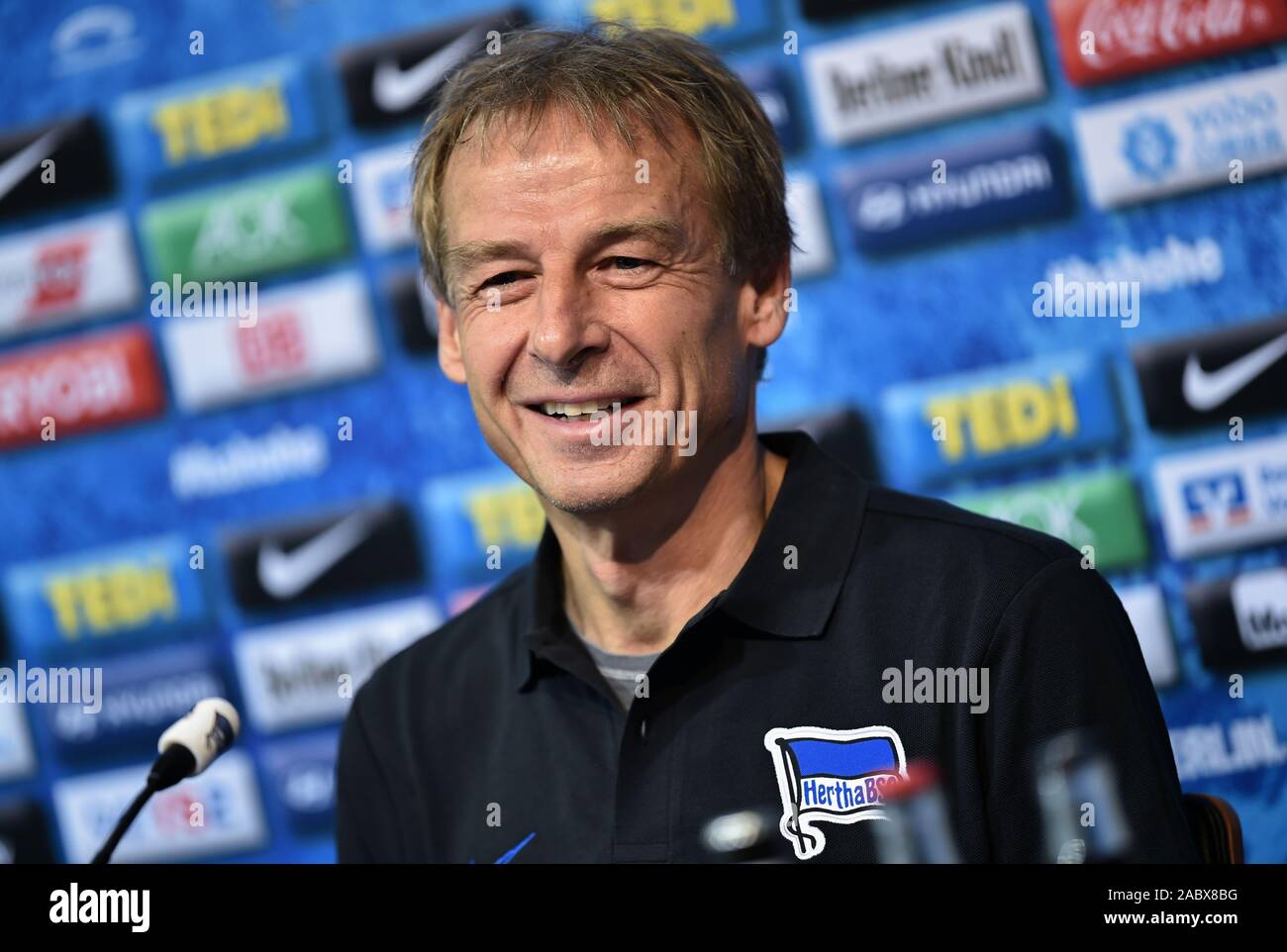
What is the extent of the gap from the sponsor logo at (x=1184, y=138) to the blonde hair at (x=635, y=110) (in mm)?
1339

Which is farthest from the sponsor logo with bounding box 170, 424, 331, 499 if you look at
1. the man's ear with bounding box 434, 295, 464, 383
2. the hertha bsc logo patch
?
the hertha bsc logo patch

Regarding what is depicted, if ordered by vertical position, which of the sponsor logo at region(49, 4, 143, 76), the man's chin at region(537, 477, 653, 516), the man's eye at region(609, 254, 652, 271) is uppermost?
the sponsor logo at region(49, 4, 143, 76)

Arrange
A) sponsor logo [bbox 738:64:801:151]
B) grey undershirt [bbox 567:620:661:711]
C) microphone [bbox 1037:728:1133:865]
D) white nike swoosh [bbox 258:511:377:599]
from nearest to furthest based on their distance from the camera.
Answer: microphone [bbox 1037:728:1133:865], grey undershirt [bbox 567:620:661:711], sponsor logo [bbox 738:64:801:151], white nike swoosh [bbox 258:511:377:599]

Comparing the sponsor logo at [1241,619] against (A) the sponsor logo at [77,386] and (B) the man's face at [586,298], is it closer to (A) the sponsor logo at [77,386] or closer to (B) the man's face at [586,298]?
(B) the man's face at [586,298]

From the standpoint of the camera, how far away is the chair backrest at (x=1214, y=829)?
1.33m

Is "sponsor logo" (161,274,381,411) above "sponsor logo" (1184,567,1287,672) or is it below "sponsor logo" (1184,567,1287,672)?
above

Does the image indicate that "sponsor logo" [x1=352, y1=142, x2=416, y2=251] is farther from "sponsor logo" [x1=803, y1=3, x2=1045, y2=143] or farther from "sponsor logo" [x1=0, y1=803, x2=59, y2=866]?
"sponsor logo" [x1=0, y1=803, x2=59, y2=866]

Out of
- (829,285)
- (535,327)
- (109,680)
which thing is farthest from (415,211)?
(109,680)

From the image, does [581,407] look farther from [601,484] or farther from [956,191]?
[956,191]

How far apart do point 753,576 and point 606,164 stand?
0.44m

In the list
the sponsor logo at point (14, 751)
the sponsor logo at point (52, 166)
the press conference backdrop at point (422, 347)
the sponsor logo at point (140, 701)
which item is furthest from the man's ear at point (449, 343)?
the sponsor logo at point (14, 751)

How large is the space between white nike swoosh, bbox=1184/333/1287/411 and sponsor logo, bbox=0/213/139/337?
226 centimetres

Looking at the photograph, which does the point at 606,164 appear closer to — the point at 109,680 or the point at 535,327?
the point at 535,327
